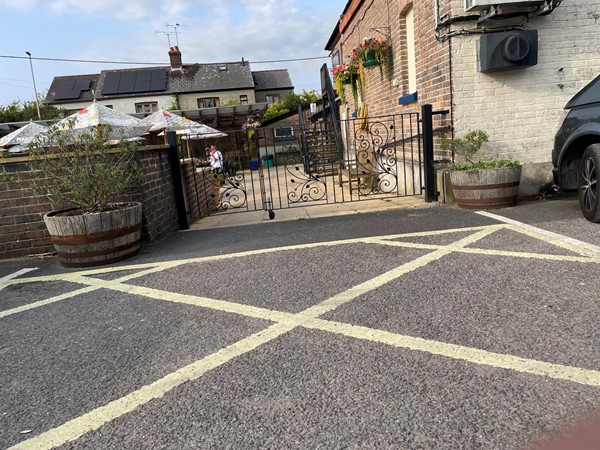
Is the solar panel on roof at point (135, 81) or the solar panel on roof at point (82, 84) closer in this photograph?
the solar panel on roof at point (135, 81)

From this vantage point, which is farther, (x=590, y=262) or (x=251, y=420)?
(x=590, y=262)

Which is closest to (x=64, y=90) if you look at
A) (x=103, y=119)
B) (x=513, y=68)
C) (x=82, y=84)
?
(x=82, y=84)

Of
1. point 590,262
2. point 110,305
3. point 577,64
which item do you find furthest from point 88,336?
point 577,64

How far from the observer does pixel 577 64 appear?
6.47m

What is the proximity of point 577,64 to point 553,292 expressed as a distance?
4.89 m

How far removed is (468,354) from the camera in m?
2.39

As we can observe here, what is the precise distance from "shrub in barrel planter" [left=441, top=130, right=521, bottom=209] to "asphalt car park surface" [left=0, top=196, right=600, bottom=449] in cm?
136

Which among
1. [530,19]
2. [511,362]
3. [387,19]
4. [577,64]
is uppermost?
[387,19]

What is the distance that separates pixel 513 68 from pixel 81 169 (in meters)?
5.84

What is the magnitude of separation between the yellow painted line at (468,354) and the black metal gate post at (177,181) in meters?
4.53

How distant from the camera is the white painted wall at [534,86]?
6363 mm

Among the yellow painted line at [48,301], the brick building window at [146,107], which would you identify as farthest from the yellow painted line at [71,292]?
the brick building window at [146,107]

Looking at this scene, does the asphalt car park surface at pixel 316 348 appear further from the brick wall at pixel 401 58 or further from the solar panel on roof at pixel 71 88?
the solar panel on roof at pixel 71 88

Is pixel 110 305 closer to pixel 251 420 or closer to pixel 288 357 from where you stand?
pixel 288 357
